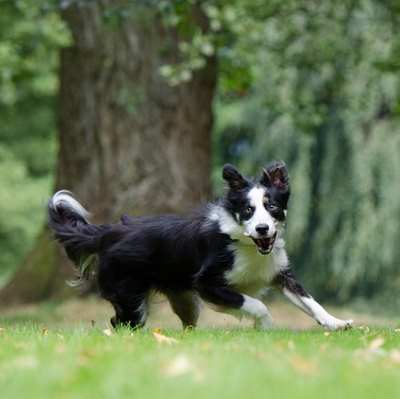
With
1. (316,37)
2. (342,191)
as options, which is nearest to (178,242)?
(316,37)

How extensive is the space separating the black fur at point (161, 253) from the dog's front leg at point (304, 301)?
452 millimetres

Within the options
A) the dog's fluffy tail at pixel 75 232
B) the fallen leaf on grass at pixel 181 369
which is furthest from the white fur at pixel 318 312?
the fallen leaf on grass at pixel 181 369

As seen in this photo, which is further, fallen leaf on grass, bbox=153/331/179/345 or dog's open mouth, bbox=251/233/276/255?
dog's open mouth, bbox=251/233/276/255

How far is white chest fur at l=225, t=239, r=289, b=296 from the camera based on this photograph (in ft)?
27.8

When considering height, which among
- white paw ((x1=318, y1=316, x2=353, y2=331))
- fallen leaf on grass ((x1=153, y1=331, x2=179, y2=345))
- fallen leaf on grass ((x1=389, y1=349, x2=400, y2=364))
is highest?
fallen leaf on grass ((x1=389, y1=349, x2=400, y2=364))

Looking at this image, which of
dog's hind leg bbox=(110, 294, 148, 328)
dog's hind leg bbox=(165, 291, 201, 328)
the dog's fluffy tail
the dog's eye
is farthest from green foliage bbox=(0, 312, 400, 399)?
the dog's fluffy tail

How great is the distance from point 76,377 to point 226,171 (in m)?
3.97

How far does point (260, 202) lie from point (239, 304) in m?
0.84

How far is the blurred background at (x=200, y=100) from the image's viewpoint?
15289 millimetres

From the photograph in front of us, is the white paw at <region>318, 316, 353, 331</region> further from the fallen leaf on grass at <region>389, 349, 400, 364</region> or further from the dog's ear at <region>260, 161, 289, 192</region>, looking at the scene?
the fallen leaf on grass at <region>389, 349, 400, 364</region>

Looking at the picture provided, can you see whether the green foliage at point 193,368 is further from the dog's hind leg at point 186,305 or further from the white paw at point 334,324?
the dog's hind leg at point 186,305

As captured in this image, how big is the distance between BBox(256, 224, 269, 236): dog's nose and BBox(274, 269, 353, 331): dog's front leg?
64cm

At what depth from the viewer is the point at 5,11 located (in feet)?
64.0

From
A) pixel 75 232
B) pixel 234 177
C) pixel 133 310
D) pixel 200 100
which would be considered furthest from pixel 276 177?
pixel 200 100
